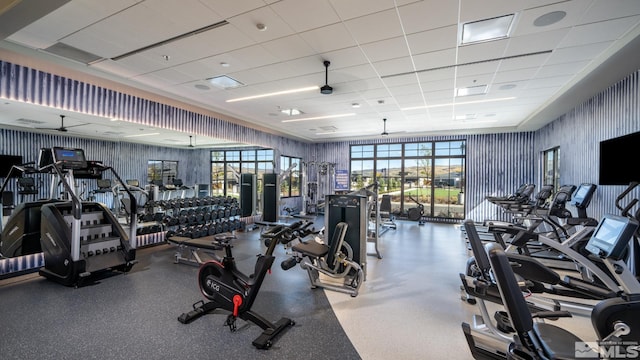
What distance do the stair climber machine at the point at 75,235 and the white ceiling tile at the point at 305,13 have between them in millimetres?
3462

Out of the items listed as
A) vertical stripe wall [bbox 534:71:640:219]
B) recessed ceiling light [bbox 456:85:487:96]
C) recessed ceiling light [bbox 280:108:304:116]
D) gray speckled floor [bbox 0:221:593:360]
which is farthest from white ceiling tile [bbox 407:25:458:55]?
recessed ceiling light [bbox 280:108:304:116]

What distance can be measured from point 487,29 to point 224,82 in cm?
385

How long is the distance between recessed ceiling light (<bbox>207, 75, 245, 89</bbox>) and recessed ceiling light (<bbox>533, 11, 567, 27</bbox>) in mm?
4039

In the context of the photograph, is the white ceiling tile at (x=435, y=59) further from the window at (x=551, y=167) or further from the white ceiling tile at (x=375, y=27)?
the window at (x=551, y=167)

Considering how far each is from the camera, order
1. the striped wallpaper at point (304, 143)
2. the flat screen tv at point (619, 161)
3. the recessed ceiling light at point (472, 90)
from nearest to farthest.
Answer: the flat screen tv at point (619, 161)
the striped wallpaper at point (304, 143)
the recessed ceiling light at point (472, 90)

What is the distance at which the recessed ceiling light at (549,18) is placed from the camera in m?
2.64

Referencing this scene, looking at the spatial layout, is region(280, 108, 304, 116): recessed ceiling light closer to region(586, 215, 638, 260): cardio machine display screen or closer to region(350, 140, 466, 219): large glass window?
region(350, 140, 466, 219): large glass window

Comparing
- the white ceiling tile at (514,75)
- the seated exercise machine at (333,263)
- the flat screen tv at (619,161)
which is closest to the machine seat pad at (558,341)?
the seated exercise machine at (333,263)

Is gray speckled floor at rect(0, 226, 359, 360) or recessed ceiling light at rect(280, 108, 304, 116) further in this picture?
recessed ceiling light at rect(280, 108, 304, 116)

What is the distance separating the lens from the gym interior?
243cm

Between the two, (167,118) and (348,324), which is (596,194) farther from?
(167,118)

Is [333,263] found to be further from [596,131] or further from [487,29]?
[596,131]

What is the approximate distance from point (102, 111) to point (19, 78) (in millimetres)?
1064

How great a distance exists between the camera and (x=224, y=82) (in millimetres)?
4680
